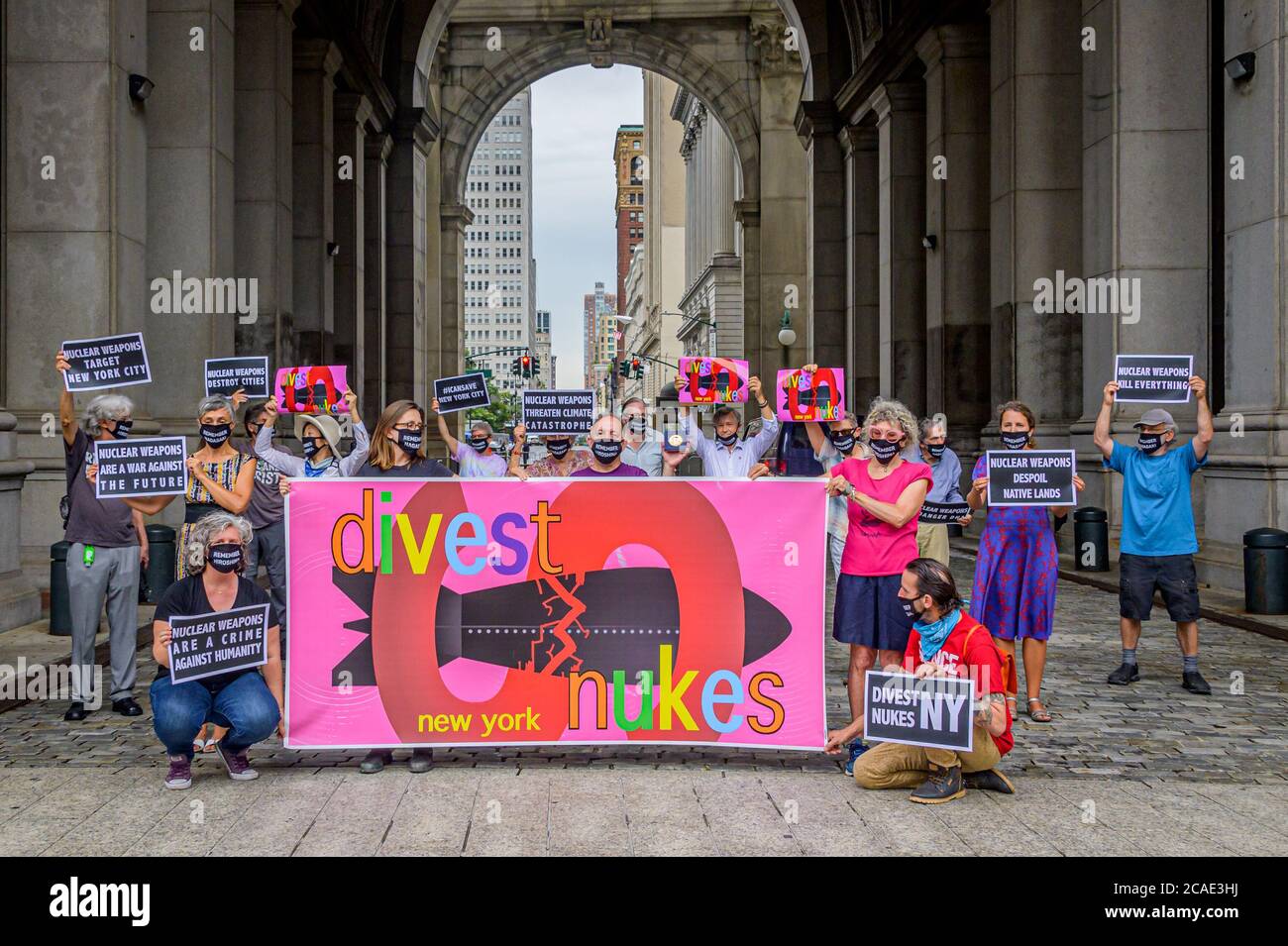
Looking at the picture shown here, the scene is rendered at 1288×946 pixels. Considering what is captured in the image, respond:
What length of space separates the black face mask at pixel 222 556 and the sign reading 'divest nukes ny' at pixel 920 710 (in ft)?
11.5

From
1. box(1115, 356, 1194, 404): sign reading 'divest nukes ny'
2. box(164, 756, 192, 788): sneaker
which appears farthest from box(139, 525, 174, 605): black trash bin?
box(1115, 356, 1194, 404): sign reading 'divest nukes ny'

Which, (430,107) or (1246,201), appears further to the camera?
(430,107)

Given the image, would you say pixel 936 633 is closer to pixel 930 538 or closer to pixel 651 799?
pixel 651 799

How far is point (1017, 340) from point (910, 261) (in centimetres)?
688

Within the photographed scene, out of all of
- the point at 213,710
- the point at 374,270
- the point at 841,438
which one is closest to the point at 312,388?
the point at 841,438

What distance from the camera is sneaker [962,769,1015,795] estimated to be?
6590mm

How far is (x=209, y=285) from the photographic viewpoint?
16.8 meters

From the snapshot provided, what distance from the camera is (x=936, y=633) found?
650cm

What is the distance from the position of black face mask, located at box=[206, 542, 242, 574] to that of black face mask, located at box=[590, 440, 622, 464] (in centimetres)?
239

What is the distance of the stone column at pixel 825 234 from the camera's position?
30984 mm

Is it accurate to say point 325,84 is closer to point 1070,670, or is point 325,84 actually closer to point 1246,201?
point 1246,201

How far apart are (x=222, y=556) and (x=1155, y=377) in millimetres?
7080

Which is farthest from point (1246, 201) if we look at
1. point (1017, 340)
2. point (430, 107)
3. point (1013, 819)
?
point (430, 107)

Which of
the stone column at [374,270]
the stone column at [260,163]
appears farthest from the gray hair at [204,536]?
the stone column at [374,270]
